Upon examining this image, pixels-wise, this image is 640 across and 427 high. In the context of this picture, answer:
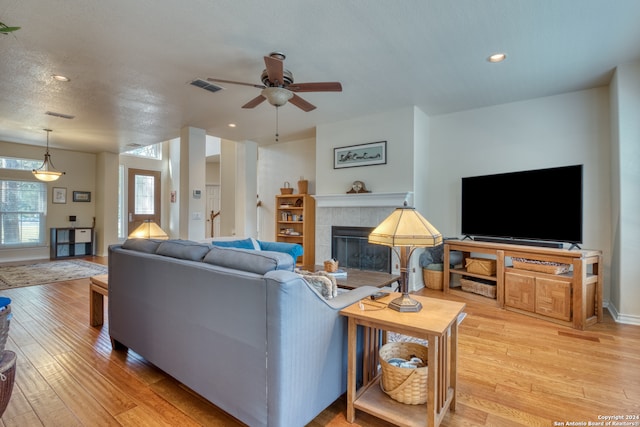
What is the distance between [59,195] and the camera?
721cm

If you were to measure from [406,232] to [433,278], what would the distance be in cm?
309

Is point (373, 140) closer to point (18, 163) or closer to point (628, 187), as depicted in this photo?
point (628, 187)

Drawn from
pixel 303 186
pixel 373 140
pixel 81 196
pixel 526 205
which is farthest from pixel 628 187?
pixel 81 196

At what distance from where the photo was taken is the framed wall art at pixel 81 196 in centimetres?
747

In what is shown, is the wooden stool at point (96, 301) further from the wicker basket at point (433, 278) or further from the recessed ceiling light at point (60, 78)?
the wicker basket at point (433, 278)

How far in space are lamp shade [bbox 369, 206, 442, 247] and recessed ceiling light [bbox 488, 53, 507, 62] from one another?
214 cm

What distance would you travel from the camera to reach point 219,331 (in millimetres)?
1620

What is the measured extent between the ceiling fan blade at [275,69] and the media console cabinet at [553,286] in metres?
3.06

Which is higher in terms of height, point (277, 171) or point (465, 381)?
point (277, 171)

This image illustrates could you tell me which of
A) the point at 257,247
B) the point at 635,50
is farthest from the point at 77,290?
the point at 635,50

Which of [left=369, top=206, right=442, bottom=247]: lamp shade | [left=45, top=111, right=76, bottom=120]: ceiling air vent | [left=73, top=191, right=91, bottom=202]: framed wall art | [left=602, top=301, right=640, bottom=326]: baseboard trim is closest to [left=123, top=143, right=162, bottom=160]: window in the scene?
[left=73, top=191, right=91, bottom=202]: framed wall art

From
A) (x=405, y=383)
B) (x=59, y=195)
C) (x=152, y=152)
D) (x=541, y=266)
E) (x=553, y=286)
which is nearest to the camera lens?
(x=405, y=383)

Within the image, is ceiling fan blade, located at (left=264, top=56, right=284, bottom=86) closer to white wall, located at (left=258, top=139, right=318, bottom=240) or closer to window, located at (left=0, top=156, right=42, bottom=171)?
white wall, located at (left=258, top=139, right=318, bottom=240)

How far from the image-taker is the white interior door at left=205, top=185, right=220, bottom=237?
923 cm
